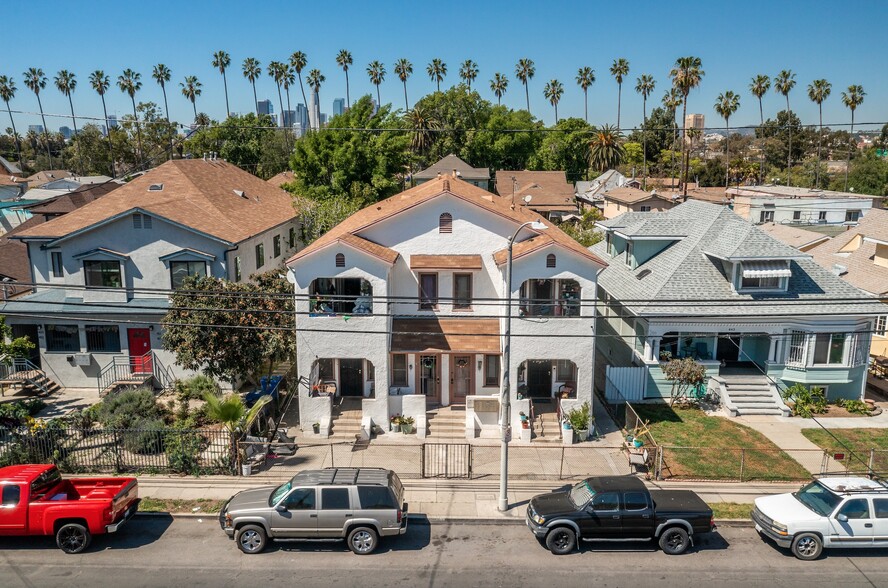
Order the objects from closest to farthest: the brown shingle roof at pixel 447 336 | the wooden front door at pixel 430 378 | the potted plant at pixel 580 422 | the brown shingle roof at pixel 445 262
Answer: the potted plant at pixel 580 422 → the brown shingle roof at pixel 447 336 → the brown shingle roof at pixel 445 262 → the wooden front door at pixel 430 378

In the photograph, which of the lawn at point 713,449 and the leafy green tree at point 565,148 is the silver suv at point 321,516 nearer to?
the lawn at point 713,449

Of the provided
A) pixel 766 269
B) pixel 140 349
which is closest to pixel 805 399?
pixel 766 269

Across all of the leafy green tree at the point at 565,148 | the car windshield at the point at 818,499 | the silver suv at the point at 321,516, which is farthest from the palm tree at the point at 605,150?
the silver suv at the point at 321,516

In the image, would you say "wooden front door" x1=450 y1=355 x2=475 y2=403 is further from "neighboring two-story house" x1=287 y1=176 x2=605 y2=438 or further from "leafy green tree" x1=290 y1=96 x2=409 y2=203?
"leafy green tree" x1=290 y1=96 x2=409 y2=203

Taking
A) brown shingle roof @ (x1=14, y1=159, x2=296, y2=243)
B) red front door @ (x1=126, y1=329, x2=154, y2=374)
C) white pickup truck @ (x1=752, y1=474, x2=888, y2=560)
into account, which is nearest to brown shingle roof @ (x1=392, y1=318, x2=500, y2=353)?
brown shingle roof @ (x1=14, y1=159, x2=296, y2=243)

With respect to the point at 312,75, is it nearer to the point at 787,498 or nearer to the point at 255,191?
the point at 255,191

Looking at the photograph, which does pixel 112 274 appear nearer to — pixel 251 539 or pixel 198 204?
pixel 198 204

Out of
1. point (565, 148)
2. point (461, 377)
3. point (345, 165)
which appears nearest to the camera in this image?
point (461, 377)
